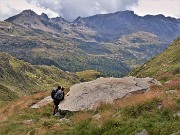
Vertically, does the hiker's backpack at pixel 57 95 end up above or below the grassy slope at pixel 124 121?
above

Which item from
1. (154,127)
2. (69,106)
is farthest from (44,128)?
(154,127)

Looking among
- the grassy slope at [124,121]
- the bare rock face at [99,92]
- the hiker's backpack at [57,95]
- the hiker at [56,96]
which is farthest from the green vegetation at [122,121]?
the hiker's backpack at [57,95]

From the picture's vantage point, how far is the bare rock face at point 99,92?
125ft

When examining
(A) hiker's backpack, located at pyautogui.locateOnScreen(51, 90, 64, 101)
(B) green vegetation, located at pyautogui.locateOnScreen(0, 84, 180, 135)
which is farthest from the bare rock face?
(B) green vegetation, located at pyautogui.locateOnScreen(0, 84, 180, 135)

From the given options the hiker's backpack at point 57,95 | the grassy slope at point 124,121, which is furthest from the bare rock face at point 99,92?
the grassy slope at point 124,121

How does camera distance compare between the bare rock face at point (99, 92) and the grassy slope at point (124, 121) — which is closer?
the grassy slope at point (124, 121)

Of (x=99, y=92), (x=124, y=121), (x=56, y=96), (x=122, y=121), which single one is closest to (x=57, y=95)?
(x=56, y=96)

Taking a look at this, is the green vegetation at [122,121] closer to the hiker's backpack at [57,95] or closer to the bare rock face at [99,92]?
the bare rock face at [99,92]

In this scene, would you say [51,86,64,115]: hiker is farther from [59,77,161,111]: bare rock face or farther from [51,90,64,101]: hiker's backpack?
[59,77,161,111]: bare rock face

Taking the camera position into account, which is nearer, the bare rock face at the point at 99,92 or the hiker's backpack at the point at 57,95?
the bare rock face at the point at 99,92

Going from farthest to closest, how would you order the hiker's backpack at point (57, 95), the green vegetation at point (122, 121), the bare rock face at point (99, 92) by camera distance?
the hiker's backpack at point (57, 95)
the bare rock face at point (99, 92)
the green vegetation at point (122, 121)

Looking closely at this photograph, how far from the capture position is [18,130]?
1307 inches

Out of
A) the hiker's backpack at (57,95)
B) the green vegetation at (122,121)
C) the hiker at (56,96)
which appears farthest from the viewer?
the hiker's backpack at (57,95)

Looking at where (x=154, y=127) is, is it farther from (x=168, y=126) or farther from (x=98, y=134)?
(x=98, y=134)
